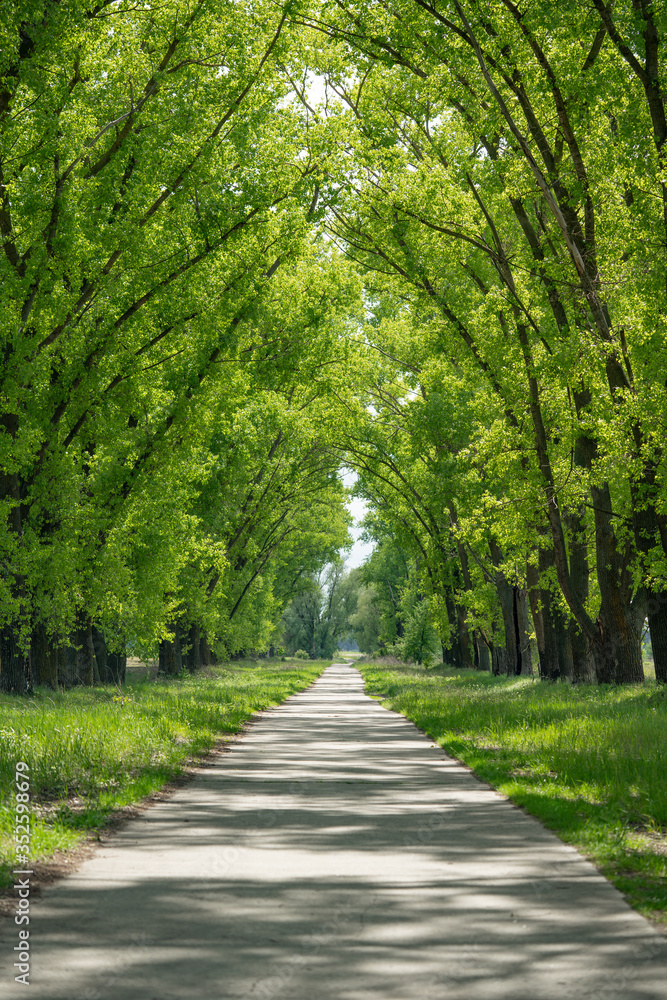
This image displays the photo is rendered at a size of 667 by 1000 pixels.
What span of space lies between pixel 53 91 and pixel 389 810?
12.6 m

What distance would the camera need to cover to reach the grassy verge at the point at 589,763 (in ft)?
23.6

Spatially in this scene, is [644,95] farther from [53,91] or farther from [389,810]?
[389,810]

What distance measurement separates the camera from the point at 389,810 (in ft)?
31.4

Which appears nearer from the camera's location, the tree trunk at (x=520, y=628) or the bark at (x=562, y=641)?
the bark at (x=562, y=641)

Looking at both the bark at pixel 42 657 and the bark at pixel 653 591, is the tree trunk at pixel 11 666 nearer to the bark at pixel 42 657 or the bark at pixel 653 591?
the bark at pixel 42 657

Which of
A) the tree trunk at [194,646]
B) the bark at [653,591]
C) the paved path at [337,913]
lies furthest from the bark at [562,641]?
the paved path at [337,913]

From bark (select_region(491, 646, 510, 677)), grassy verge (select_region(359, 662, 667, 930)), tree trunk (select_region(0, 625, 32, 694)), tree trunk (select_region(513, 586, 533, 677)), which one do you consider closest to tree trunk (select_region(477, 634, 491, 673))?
bark (select_region(491, 646, 510, 677))

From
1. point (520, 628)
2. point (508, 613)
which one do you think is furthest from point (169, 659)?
point (520, 628)

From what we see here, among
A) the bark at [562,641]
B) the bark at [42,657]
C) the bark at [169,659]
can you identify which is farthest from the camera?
the bark at [169,659]

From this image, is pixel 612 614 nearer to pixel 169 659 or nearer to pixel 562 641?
pixel 562 641

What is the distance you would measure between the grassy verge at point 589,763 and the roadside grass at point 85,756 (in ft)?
12.6

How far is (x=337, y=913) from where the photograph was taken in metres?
5.74

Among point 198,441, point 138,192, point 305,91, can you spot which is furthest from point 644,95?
point 198,441

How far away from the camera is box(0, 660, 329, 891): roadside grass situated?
7.90 m
